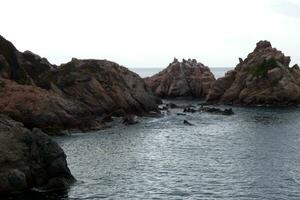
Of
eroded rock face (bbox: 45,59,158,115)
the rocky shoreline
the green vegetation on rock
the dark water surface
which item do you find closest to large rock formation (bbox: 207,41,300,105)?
the green vegetation on rock

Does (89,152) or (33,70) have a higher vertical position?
(33,70)

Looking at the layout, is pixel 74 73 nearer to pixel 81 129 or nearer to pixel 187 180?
pixel 81 129

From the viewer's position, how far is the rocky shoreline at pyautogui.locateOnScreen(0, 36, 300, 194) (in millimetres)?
60781

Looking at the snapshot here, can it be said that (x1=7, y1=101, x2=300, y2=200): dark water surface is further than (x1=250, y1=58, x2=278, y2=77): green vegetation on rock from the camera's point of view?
No

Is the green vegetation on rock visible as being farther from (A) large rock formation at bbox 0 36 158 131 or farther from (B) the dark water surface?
(B) the dark water surface

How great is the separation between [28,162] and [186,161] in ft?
90.1

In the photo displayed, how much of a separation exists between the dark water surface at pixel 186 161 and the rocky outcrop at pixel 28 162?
2.89 metres

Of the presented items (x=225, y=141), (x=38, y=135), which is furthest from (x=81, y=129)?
(x=38, y=135)

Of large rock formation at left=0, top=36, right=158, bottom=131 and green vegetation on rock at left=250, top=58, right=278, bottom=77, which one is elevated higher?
green vegetation on rock at left=250, top=58, right=278, bottom=77

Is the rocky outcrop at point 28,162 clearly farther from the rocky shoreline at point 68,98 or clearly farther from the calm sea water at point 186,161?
the calm sea water at point 186,161

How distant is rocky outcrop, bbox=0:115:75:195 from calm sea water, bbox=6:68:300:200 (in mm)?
2098

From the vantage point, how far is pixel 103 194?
5862cm

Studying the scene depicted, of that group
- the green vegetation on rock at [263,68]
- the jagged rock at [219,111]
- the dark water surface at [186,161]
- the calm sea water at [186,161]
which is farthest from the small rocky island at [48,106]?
the green vegetation on rock at [263,68]

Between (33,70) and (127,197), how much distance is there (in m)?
84.7
